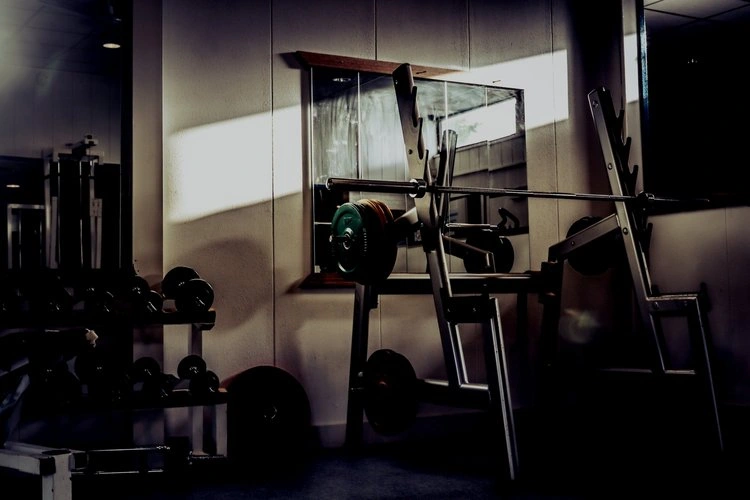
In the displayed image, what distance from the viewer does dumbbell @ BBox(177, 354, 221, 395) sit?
10.4ft

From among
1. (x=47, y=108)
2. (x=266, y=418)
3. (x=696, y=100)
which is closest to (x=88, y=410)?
(x=266, y=418)

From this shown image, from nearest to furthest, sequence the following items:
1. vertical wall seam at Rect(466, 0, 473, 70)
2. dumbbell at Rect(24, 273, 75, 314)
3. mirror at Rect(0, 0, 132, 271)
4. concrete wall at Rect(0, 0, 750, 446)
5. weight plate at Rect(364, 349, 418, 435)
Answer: dumbbell at Rect(24, 273, 75, 314)
weight plate at Rect(364, 349, 418, 435)
concrete wall at Rect(0, 0, 750, 446)
vertical wall seam at Rect(466, 0, 473, 70)
mirror at Rect(0, 0, 132, 271)

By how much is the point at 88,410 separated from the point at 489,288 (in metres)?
1.84

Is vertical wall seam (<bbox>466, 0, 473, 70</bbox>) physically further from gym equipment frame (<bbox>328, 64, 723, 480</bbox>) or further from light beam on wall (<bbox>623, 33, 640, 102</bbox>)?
light beam on wall (<bbox>623, 33, 640, 102</bbox>)

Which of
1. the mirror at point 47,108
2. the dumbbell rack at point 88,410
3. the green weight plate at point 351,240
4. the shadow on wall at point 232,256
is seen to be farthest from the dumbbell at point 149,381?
the mirror at point 47,108

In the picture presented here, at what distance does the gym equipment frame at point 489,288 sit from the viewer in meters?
3.00

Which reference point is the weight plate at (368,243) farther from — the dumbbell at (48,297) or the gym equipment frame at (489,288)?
the dumbbell at (48,297)

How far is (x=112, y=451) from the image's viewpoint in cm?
306

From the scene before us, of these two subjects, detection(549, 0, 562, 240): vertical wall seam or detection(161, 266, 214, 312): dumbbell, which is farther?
detection(549, 0, 562, 240): vertical wall seam

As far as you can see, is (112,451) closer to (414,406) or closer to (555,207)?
(414,406)

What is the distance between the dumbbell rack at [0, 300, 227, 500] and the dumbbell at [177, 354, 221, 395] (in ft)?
0.11

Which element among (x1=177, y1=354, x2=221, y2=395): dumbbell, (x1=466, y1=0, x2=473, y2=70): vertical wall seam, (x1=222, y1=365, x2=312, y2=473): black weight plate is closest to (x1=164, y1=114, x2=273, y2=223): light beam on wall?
(x1=177, y1=354, x2=221, y2=395): dumbbell

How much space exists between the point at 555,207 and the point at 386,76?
1326 mm

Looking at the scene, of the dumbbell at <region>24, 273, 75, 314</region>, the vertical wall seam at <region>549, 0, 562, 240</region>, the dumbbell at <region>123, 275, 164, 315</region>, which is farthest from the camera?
the vertical wall seam at <region>549, 0, 562, 240</region>
